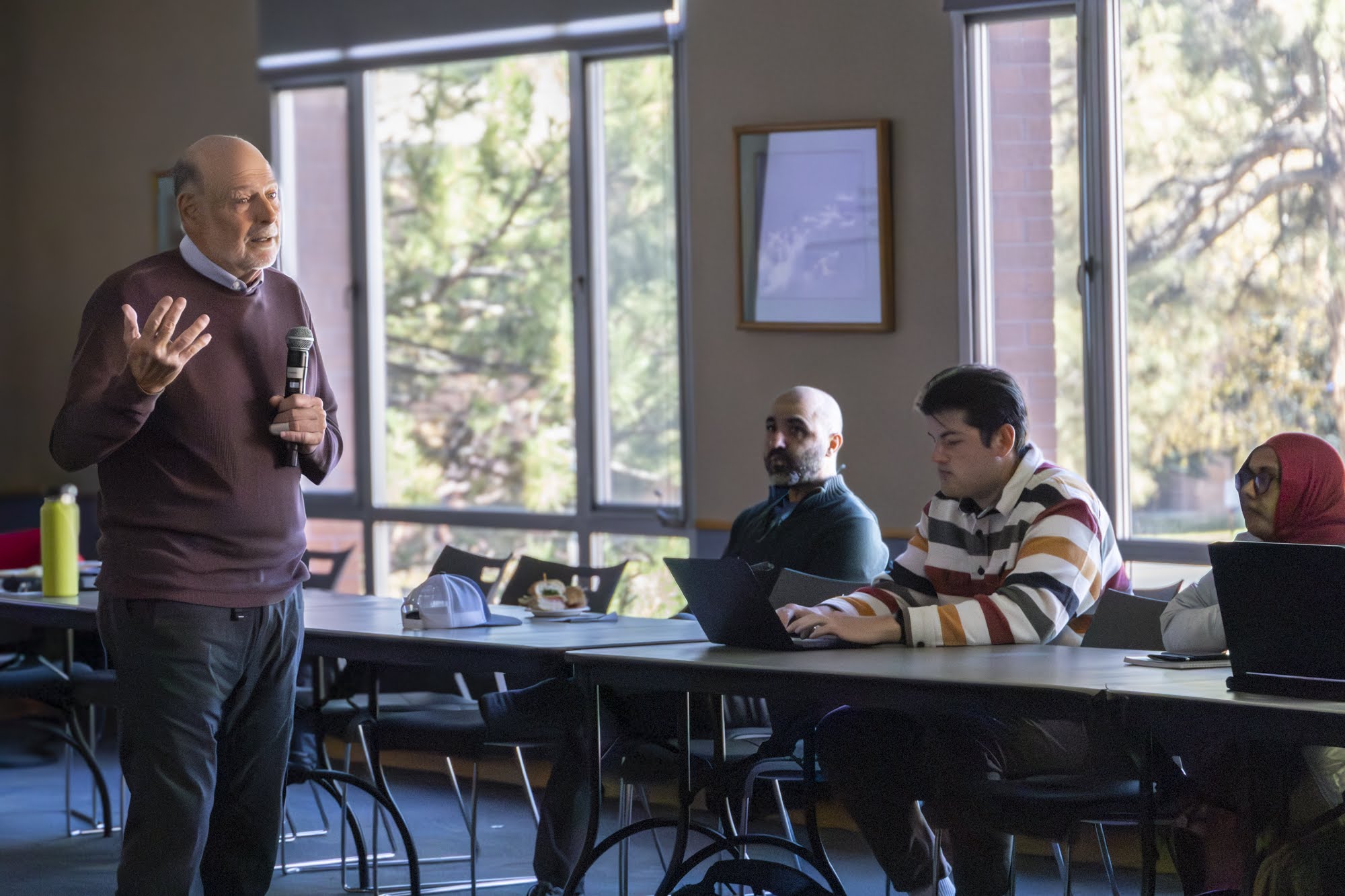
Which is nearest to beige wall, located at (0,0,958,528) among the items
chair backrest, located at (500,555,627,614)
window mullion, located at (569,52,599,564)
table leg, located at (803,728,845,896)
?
window mullion, located at (569,52,599,564)

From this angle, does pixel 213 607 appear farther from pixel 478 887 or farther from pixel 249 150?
pixel 478 887

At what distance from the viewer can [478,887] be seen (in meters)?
4.55

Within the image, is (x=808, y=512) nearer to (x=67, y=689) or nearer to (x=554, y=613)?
(x=554, y=613)

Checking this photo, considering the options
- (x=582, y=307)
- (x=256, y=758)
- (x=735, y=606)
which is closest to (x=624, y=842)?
(x=735, y=606)

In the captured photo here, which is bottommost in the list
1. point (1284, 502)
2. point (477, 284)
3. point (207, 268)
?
point (1284, 502)

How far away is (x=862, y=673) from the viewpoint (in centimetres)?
293

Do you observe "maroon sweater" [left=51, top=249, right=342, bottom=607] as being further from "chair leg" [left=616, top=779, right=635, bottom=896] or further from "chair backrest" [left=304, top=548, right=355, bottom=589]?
"chair backrest" [left=304, top=548, right=355, bottom=589]

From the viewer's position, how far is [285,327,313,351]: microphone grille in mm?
3055

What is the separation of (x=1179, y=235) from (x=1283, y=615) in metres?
2.51

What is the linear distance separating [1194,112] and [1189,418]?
0.88 m

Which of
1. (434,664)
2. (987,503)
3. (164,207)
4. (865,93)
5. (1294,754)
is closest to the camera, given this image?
(1294,754)

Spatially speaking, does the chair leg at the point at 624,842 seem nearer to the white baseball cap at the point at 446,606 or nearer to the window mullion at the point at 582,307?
the white baseball cap at the point at 446,606

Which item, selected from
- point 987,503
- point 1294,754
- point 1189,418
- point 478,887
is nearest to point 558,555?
point 478,887

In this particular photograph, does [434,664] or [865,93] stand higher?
[865,93]
